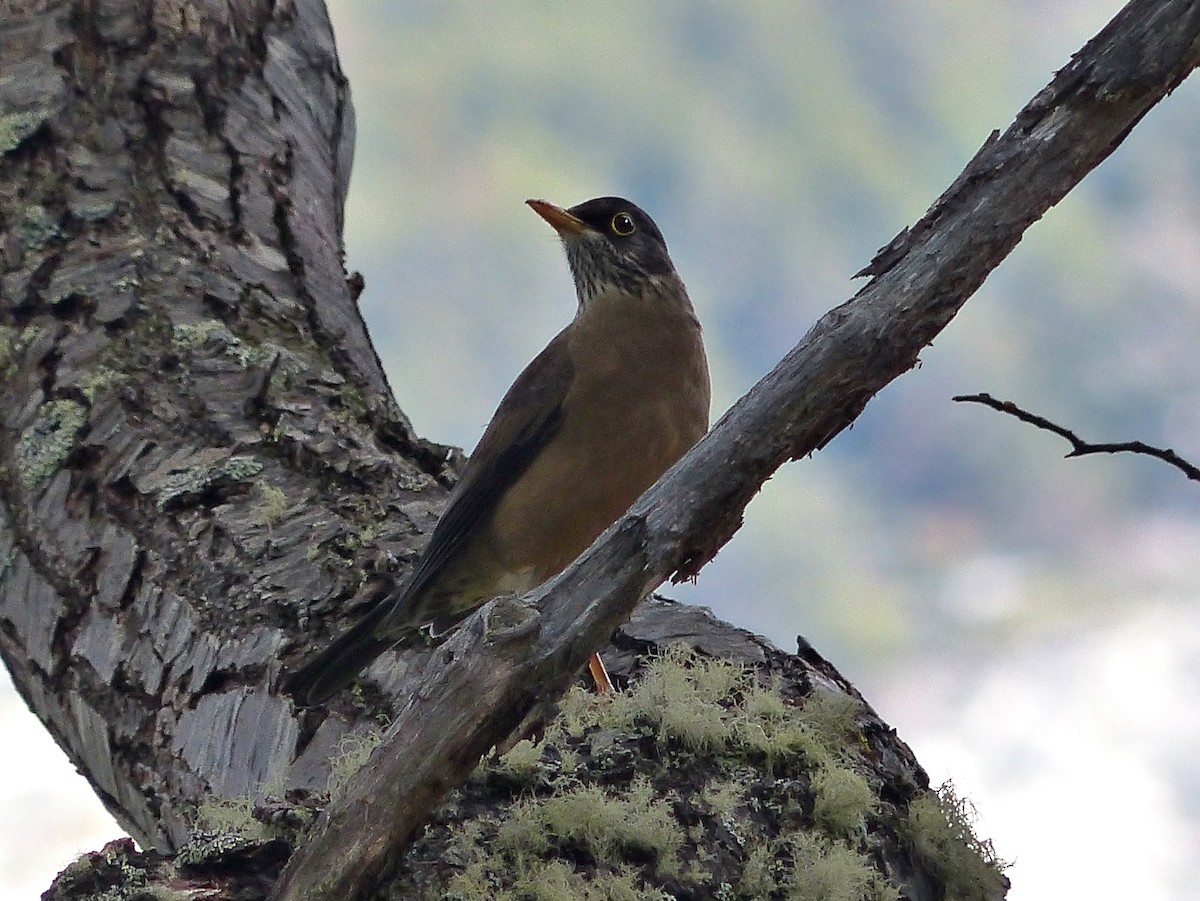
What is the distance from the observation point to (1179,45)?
2709 millimetres

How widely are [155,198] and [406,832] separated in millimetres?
3348

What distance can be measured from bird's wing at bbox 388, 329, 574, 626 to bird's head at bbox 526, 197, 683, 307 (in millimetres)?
345

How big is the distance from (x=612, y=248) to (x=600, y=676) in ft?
8.76

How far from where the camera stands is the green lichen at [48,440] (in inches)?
173

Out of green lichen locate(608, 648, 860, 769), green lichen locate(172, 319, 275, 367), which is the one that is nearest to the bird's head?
green lichen locate(172, 319, 275, 367)

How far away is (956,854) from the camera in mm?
2908

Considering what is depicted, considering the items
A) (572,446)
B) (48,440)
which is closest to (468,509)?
(572,446)

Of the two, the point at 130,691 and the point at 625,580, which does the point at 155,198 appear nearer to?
the point at 130,691

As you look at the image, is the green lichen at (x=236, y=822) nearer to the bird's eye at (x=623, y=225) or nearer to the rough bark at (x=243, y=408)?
the rough bark at (x=243, y=408)

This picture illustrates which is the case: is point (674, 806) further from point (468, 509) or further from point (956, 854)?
point (468, 509)

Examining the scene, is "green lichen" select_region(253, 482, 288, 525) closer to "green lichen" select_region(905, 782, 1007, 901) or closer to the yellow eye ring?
"green lichen" select_region(905, 782, 1007, 901)

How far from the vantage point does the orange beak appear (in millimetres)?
5883

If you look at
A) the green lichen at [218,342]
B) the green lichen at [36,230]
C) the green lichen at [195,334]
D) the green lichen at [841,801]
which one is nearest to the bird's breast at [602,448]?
the green lichen at [218,342]

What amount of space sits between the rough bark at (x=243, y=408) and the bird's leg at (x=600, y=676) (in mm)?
485
